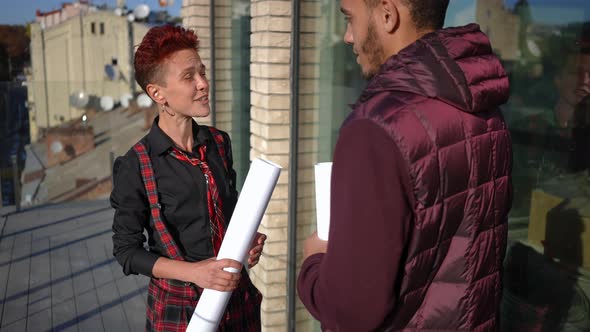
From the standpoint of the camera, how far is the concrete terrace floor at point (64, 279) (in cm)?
602

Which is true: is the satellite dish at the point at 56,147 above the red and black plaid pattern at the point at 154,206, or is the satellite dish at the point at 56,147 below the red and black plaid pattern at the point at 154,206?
below

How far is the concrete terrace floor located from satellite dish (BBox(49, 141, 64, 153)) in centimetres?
708

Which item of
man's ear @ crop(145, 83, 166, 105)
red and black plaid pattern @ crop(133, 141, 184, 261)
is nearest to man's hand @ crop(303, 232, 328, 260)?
red and black plaid pattern @ crop(133, 141, 184, 261)

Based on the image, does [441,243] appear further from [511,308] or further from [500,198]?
[511,308]

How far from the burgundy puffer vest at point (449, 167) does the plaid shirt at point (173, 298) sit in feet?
3.84

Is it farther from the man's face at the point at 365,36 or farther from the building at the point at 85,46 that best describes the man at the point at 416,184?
the building at the point at 85,46

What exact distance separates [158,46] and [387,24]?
1.26 meters

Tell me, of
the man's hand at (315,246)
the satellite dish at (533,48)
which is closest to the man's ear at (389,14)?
the man's hand at (315,246)

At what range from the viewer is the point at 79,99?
567 inches

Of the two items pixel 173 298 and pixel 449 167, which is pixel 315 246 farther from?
pixel 173 298

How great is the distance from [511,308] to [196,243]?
1.54 metres

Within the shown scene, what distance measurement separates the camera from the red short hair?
2.53 metres

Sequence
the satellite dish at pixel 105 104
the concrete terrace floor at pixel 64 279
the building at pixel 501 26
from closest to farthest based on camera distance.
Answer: the building at pixel 501 26, the concrete terrace floor at pixel 64 279, the satellite dish at pixel 105 104

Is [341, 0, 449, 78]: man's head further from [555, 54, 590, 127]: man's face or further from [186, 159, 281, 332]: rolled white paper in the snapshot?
[555, 54, 590, 127]: man's face
